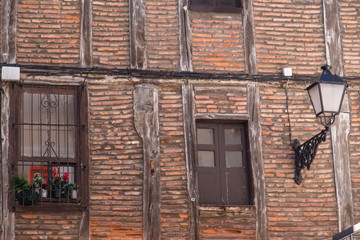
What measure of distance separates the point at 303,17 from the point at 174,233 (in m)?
3.72

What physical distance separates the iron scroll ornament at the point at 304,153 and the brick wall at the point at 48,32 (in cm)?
327

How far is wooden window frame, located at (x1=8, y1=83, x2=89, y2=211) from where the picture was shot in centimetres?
1205

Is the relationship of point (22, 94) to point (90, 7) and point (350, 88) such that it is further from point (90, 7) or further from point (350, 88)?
point (350, 88)

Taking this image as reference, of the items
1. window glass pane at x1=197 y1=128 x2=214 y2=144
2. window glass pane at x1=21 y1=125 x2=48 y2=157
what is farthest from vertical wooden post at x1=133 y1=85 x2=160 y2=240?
window glass pane at x1=21 y1=125 x2=48 y2=157

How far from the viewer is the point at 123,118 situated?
12.5 meters

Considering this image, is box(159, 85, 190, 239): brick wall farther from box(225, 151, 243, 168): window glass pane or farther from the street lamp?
the street lamp

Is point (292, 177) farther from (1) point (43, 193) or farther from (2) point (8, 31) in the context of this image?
(2) point (8, 31)

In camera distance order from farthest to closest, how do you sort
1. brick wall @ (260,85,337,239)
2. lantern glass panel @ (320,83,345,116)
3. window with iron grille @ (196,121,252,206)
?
window with iron grille @ (196,121,252,206) < brick wall @ (260,85,337,239) < lantern glass panel @ (320,83,345,116)

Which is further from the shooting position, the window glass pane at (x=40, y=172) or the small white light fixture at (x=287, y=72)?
the small white light fixture at (x=287, y=72)

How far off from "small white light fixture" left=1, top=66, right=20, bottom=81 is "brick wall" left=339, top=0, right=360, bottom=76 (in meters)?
4.63

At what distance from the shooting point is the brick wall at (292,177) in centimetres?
1252

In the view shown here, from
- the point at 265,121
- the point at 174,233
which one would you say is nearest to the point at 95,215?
the point at 174,233

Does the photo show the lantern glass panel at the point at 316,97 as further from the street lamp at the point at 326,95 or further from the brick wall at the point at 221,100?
the brick wall at the point at 221,100

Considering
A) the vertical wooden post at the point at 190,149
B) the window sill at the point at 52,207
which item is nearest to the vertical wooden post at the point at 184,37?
the vertical wooden post at the point at 190,149
